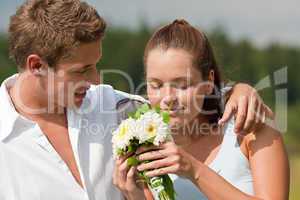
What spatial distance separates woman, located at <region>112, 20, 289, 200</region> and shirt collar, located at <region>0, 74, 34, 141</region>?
2.11 ft

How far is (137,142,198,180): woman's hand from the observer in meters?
3.09

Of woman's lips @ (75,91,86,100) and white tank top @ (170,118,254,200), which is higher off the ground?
woman's lips @ (75,91,86,100)

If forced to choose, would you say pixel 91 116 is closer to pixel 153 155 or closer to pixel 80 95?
pixel 80 95

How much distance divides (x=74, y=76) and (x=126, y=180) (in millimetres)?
659

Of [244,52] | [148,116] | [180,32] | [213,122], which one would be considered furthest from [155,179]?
[244,52]

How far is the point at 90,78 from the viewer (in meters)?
3.64

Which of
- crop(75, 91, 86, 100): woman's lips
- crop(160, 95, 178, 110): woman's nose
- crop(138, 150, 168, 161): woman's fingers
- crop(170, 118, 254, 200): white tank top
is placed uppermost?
crop(75, 91, 86, 100): woman's lips

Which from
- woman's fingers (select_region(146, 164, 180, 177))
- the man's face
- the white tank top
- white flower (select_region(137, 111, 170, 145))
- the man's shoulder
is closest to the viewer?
woman's fingers (select_region(146, 164, 180, 177))

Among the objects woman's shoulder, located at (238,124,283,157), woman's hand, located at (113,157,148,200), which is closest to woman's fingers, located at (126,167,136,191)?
woman's hand, located at (113,157,148,200)

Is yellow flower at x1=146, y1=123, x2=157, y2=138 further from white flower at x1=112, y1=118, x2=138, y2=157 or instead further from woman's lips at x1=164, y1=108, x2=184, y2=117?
woman's lips at x1=164, y1=108, x2=184, y2=117

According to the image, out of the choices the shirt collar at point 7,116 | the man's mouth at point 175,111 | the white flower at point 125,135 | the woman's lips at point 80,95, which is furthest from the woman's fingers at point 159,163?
the shirt collar at point 7,116

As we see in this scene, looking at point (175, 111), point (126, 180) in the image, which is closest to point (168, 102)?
point (175, 111)

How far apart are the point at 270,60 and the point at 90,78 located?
826 inches

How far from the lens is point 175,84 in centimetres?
345
